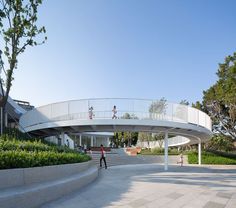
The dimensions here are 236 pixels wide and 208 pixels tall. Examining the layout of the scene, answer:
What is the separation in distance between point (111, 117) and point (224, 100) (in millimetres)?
20836

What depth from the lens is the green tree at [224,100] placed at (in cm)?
3566

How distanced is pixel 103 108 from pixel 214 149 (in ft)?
81.6

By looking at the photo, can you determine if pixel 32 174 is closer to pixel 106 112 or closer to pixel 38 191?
pixel 38 191

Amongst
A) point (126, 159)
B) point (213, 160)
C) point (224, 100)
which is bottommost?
point (213, 160)

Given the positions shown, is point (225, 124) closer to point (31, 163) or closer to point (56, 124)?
point (56, 124)

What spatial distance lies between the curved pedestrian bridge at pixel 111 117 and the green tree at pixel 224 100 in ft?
49.3

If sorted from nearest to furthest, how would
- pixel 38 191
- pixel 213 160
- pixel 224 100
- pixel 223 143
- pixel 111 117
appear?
pixel 38 191 < pixel 111 117 < pixel 213 160 < pixel 224 100 < pixel 223 143

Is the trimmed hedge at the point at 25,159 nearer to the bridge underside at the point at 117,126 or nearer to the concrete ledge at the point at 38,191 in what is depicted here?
the concrete ledge at the point at 38,191

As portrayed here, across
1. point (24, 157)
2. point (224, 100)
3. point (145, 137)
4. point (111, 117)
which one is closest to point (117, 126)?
point (111, 117)

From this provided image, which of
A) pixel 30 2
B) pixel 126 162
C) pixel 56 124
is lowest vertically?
pixel 126 162

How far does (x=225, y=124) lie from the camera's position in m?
38.6

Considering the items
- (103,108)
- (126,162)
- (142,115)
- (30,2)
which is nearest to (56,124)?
(103,108)

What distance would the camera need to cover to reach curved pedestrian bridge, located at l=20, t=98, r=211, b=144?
790 inches

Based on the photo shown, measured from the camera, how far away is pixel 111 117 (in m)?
20.0
